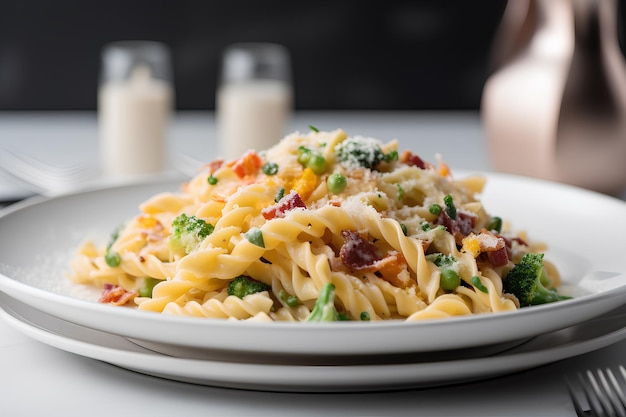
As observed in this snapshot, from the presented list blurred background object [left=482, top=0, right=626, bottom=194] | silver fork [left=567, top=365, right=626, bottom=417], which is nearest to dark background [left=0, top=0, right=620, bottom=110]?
blurred background object [left=482, top=0, right=626, bottom=194]

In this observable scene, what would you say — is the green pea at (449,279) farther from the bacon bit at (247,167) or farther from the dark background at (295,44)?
the dark background at (295,44)

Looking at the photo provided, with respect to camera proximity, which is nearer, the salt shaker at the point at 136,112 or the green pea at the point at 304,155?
the green pea at the point at 304,155

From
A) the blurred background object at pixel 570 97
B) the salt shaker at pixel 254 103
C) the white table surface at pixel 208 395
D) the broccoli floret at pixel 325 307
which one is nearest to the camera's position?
the white table surface at pixel 208 395

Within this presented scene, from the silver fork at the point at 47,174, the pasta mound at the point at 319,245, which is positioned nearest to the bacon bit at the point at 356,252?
the pasta mound at the point at 319,245

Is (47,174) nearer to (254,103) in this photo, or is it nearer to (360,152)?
(254,103)

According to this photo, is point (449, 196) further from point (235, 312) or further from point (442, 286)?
point (235, 312)

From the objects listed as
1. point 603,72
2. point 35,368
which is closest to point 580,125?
point 603,72
